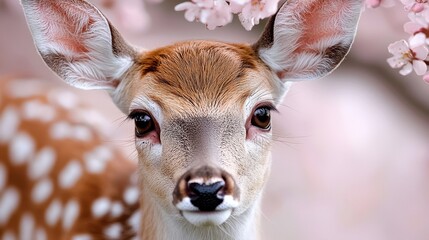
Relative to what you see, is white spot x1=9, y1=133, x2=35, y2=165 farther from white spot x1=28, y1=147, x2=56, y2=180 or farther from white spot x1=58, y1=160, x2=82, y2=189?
white spot x1=58, y1=160, x2=82, y2=189

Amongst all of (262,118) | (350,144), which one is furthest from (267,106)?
(350,144)

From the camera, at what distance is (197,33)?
6211mm

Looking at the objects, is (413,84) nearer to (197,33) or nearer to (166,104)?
(197,33)

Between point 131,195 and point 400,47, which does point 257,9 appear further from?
point 131,195

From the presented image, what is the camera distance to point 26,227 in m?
3.93

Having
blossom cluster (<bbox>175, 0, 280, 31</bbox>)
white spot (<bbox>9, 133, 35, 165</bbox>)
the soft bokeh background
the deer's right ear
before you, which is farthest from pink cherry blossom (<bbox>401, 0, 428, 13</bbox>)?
the soft bokeh background

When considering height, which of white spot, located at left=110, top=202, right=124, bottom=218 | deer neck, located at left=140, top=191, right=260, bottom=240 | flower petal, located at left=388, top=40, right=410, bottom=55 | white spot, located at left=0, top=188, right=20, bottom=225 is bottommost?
white spot, located at left=0, top=188, right=20, bottom=225

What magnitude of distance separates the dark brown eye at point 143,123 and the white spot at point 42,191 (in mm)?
1282

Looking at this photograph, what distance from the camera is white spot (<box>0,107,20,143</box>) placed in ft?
13.2

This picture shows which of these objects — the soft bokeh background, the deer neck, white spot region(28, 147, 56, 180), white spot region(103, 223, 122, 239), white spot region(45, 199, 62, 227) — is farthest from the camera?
the soft bokeh background

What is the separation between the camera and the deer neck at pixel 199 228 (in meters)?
2.75

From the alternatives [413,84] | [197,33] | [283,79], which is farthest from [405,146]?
[283,79]

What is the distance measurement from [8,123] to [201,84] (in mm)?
1559

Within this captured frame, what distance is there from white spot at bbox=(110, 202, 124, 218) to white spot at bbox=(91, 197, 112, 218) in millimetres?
16
